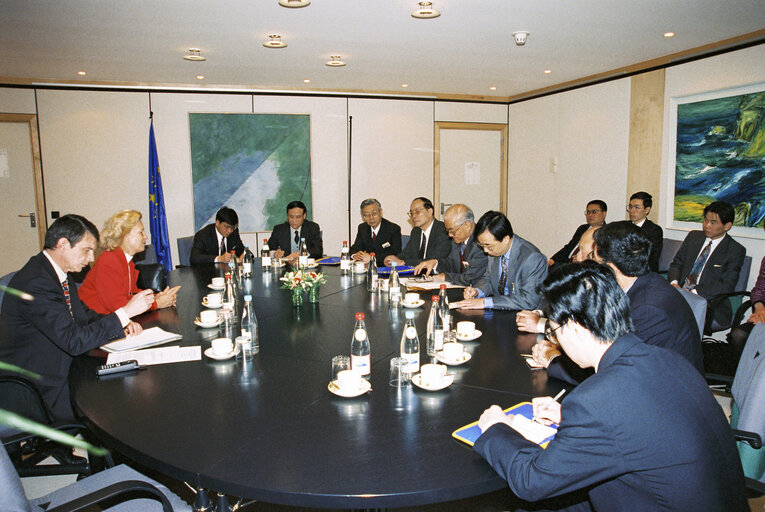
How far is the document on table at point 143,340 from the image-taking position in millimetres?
2506

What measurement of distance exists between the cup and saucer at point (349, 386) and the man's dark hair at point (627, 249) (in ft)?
3.99

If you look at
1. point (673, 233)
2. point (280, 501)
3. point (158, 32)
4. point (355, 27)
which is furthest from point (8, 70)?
point (673, 233)

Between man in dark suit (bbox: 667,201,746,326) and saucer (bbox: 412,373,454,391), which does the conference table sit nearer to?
saucer (bbox: 412,373,454,391)

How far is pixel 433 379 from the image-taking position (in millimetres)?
1973

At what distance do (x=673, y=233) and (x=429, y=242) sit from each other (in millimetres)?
2737

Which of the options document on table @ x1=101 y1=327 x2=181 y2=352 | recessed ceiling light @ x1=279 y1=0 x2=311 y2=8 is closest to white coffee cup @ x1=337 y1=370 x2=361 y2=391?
document on table @ x1=101 y1=327 x2=181 y2=352

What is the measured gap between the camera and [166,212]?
7.14m

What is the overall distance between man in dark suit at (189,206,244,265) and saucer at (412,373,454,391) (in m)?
3.62

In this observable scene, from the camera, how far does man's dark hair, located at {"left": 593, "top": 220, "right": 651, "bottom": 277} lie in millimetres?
2297

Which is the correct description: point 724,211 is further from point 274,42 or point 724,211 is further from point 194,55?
point 194,55

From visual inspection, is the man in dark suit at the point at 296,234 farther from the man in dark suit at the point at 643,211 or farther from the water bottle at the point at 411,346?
the water bottle at the point at 411,346

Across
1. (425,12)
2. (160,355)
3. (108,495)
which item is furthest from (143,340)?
(425,12)

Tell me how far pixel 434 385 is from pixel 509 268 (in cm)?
164

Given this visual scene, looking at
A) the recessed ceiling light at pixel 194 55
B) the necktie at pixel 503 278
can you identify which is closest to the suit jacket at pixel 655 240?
the necktie at pixel 503 278
